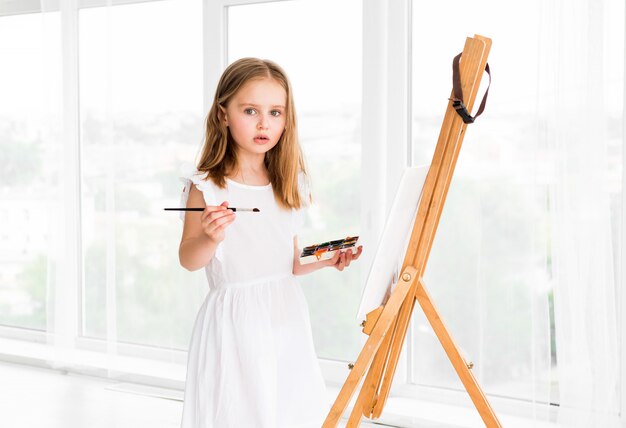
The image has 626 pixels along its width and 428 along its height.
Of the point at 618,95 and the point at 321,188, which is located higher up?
the point at 618,95

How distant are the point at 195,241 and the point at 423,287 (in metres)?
0.58

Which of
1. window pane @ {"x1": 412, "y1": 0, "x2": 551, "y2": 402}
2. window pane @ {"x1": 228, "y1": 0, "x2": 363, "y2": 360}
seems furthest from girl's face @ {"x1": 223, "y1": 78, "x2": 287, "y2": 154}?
window pane @ {"x1": 228, "y1": 0, "x2": 363, "y2": 360}

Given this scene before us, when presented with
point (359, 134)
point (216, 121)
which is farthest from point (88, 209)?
point (216, 121)

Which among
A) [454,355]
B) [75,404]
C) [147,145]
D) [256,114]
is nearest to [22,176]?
[147,145]

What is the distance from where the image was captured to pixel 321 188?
3.46 meters

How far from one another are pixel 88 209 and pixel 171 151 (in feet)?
1.91

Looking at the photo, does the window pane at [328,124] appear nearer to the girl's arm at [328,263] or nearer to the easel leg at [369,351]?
the girl's arm at [328,263]

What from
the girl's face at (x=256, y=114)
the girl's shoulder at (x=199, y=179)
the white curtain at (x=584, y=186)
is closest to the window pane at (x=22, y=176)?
the girl's shoulder at (x=199, y=179)

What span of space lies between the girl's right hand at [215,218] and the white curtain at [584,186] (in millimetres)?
1254

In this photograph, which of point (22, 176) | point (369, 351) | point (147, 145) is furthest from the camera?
point (22, 176)

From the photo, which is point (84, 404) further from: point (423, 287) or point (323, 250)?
point (423, 287)

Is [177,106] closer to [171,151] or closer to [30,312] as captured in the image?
[171,151]

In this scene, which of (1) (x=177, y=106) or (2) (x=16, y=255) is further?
(2) (x=16, y=255)

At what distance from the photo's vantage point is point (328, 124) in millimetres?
3428
